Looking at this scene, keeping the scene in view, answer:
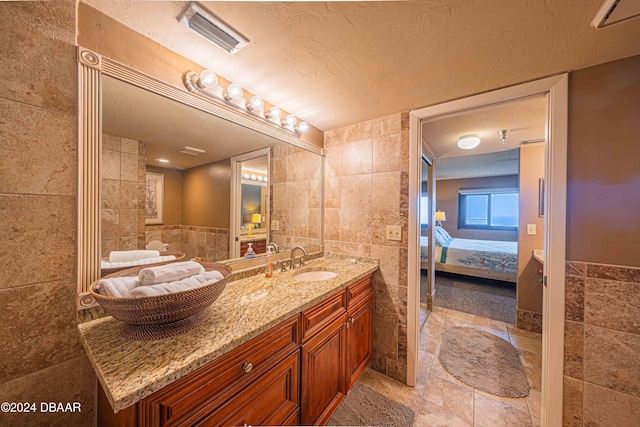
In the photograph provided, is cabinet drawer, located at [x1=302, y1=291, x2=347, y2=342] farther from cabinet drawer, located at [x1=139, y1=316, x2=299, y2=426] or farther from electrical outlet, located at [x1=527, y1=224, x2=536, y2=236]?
electrical outlet, located at [x1=527, y1=224, x2=536, y2=236]

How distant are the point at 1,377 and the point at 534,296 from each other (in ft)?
12.6

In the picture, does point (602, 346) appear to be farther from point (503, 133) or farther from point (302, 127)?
point (302, 127)

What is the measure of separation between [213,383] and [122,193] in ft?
3.04

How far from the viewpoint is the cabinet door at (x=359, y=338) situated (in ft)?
4.98

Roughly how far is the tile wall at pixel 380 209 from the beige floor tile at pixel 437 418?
26 cm

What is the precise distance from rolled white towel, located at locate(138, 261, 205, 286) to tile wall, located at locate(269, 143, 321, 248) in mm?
887

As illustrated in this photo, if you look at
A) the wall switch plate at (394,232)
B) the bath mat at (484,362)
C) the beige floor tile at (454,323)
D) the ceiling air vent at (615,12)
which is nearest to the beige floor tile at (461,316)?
the beige floor tile at (454,323)

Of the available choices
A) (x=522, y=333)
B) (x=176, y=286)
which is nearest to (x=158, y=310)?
(x=176, y=286)

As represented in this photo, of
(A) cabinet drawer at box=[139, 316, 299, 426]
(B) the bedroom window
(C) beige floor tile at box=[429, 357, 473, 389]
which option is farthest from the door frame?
(B) the bedroom window

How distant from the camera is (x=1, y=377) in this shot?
696mm

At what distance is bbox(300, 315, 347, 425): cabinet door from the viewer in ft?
3.72

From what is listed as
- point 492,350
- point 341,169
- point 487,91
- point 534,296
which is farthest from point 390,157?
point 534,296

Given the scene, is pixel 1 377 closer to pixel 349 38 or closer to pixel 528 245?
pixel 349 38

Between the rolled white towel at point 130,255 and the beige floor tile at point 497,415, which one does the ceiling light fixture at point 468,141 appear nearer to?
the beige floor tile at point 497,415
